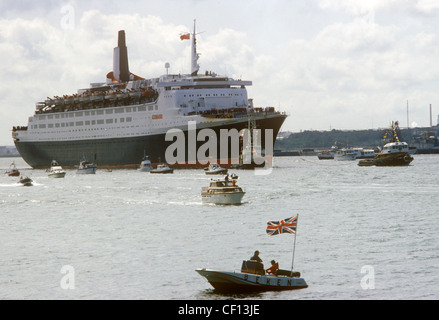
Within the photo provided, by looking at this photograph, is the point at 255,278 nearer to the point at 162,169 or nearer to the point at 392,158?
the point at 162,169

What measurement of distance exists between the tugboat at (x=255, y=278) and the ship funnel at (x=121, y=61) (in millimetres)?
142242

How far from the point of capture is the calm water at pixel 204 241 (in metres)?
35.8

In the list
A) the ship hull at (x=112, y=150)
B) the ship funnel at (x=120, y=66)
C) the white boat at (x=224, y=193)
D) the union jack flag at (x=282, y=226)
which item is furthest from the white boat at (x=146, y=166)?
the union jack flag at (x=282, y=226)

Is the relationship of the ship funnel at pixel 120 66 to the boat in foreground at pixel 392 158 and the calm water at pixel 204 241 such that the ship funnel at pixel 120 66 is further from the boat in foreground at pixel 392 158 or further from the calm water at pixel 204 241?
the calm water at pixel 204 241

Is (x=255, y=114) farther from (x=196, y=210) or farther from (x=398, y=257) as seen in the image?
(x=398, y=257)

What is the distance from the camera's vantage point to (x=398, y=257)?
41781 mm

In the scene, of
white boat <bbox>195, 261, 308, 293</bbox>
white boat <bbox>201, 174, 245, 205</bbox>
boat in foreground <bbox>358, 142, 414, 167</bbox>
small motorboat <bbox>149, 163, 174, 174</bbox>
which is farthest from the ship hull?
white boat <bbox>195, 261, 308, 293</bbox>

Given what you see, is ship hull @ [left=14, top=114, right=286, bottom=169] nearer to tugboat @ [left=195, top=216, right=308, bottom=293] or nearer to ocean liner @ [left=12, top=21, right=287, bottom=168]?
ocean liner @ [left=12, top=21, right=287, bottom=168]

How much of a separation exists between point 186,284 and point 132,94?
11112 centimetres

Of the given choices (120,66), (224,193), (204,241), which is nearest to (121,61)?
(120,66)

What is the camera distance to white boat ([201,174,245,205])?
68250mm

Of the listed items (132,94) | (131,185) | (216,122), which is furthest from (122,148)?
(131,185)

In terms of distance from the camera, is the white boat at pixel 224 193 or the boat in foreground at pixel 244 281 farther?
the white boat at pixel 224 193

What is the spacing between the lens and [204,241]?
4919 centimetres
